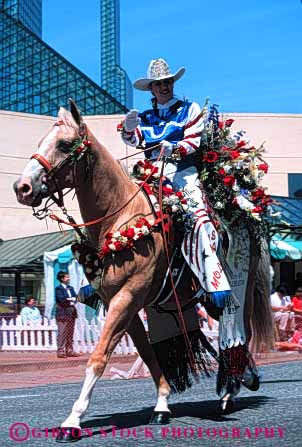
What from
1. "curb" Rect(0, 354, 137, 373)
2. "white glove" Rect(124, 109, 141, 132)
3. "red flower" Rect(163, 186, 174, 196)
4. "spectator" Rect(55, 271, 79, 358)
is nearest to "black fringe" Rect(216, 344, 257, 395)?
"red flower" Rect(163, 186, 174, 196)

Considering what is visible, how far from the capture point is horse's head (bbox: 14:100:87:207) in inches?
212

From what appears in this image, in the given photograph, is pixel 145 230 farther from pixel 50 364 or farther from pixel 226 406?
pixel 50 364

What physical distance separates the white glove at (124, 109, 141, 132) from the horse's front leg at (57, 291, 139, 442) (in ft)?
5.09

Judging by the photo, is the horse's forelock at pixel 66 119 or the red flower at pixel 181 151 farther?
the red flower at pixel 181 151

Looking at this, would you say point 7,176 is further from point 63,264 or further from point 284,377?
point 284,377

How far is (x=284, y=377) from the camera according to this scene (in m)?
10.3

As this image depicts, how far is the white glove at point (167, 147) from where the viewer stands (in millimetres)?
6121

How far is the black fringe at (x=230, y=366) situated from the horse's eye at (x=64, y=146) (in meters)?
2.36

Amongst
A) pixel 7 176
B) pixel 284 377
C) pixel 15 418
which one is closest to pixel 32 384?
pixel 284 377

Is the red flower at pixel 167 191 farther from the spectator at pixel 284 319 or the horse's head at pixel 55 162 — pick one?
Result: the spectator at pixel 284 319

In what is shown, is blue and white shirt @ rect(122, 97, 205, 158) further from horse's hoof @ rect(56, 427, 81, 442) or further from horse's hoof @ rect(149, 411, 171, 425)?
horse's hoof @ rect(56, 427, 81, 442)

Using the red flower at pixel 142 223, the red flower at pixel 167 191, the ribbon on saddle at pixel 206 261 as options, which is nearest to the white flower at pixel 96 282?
the red flower at pixel 142 223

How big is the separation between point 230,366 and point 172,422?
0.95 metres

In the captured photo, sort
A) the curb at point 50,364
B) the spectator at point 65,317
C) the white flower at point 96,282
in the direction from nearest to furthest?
1. the white flower at point 96,282
2. the curb at point 50,364
3. the spectator at point 65,317
